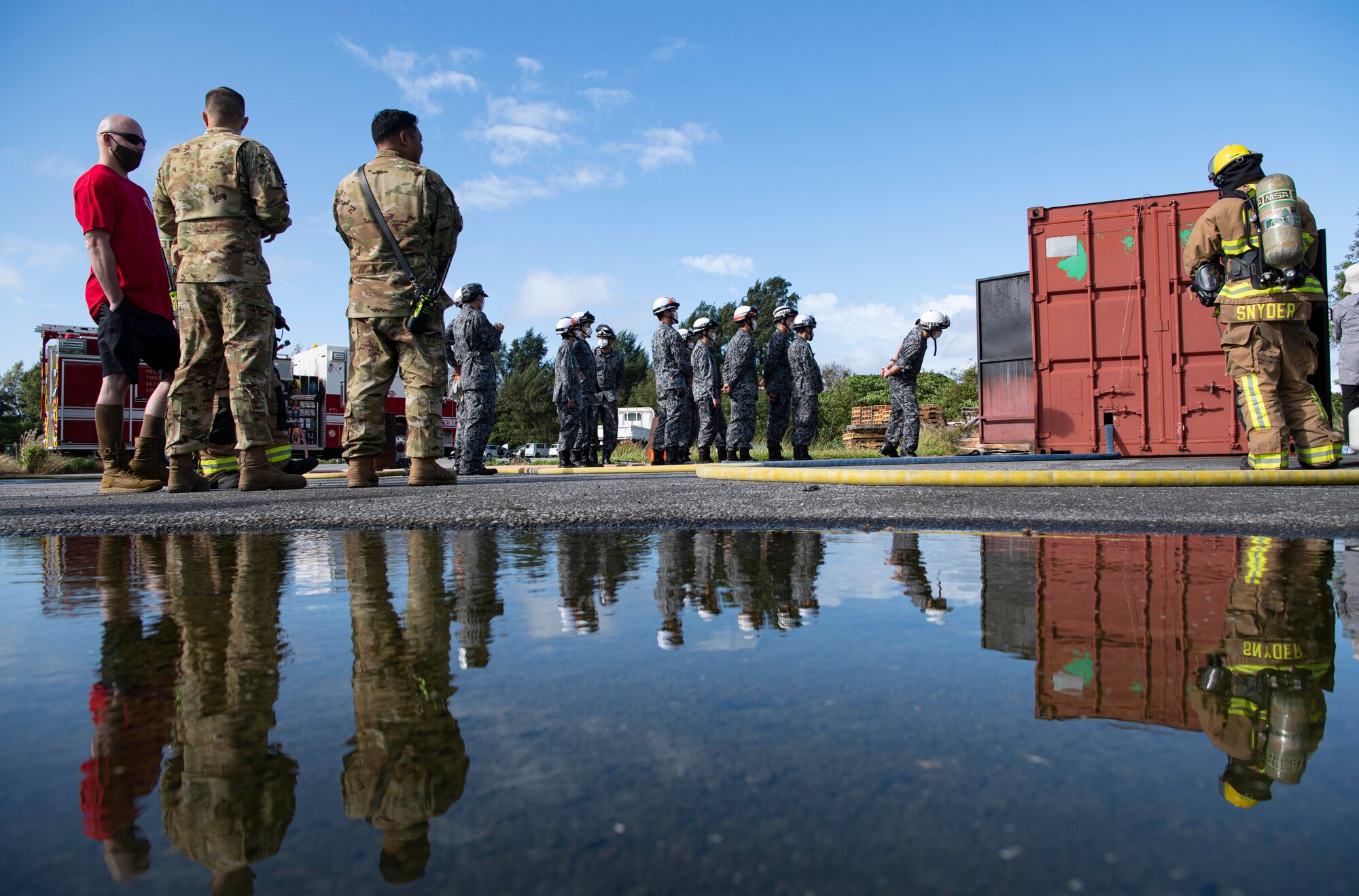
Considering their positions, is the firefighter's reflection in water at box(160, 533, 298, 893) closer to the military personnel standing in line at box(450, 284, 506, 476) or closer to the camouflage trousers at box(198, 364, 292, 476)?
the camouflage trousers at box(198, 364, 292, 476)

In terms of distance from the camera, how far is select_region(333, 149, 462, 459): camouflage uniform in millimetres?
4887

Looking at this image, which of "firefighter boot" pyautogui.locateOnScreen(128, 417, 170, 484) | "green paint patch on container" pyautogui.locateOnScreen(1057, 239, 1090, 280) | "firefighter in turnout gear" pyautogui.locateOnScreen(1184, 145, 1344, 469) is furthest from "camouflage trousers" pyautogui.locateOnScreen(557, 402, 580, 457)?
"firefighter in turnout gear" pyautogui.locateOnScreen(1184, 145, 1344, 469)

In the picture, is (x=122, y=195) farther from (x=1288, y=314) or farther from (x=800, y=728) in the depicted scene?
(x=1288, y=314)

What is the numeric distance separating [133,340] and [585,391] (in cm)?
782

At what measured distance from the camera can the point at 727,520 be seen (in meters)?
2.90

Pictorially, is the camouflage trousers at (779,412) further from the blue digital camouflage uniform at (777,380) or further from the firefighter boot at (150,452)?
the firefighter boot at (150,452)

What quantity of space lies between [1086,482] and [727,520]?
2.32 m

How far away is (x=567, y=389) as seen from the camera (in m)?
11.9

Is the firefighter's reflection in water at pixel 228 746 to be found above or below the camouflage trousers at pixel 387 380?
below

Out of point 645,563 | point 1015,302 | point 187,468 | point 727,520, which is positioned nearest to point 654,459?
point 1015,302

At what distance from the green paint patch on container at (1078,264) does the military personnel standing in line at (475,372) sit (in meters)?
6.45

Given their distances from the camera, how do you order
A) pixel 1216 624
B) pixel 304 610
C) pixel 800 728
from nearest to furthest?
1. pixel 800 728
2. pixel 1216 624
3. pixel 304 610

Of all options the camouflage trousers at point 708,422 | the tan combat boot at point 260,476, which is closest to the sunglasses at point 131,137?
the tan combat boot at point 260,476

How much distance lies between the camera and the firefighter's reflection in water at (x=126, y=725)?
0.64 meters
